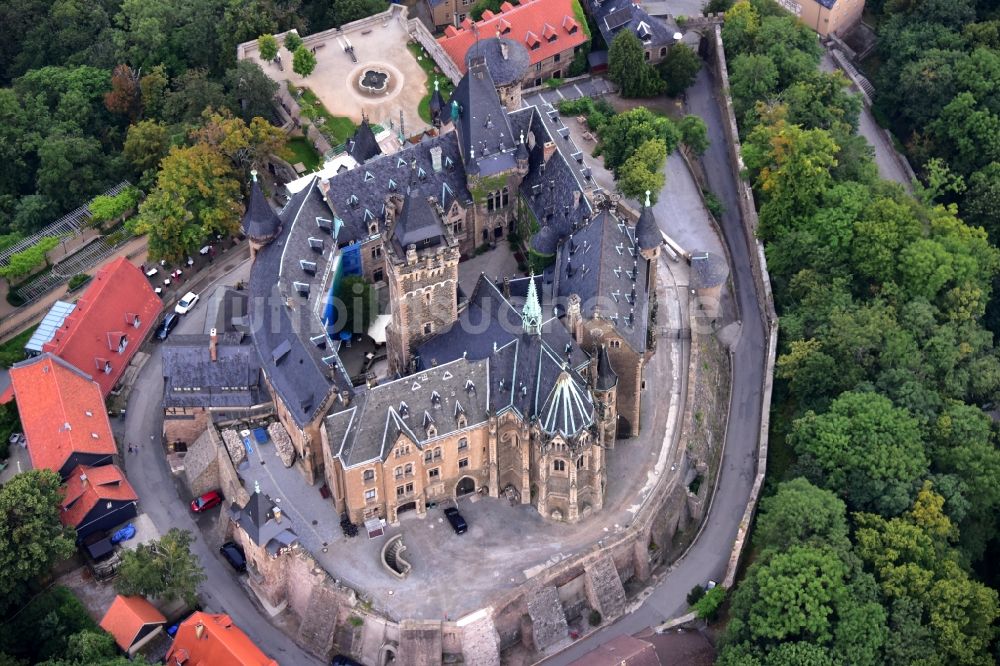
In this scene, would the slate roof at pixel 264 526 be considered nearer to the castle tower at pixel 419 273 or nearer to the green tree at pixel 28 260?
the castle tower at pixel 419 273

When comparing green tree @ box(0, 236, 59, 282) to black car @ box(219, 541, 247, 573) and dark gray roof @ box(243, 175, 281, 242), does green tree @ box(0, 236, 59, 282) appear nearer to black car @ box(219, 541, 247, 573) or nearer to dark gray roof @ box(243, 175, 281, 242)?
dark gray roof @ box(243, 175, 281, 242)

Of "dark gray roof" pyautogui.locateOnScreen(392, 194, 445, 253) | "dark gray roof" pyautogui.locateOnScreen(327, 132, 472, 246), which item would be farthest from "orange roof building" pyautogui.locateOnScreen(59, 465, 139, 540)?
"dark gray roof" pyautogui.locateOnScreen(392, 194, 445, 253)

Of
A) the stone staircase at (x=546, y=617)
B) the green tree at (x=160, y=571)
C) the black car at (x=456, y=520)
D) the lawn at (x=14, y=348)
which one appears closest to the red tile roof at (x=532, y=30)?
the lawn at (x=14, y=348)

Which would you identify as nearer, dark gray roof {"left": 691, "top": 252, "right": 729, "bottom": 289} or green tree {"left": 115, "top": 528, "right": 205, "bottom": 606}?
green tree {"left": 115, "top": 528, "right": 205, "bottom": 606}

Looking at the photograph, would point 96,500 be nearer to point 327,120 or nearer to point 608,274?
point 608,274

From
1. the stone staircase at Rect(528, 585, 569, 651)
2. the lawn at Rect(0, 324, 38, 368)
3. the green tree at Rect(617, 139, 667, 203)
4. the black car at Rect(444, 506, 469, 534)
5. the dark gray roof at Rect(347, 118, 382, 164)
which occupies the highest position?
the dark gray roof at Rect(347, 118, 382, 164)
